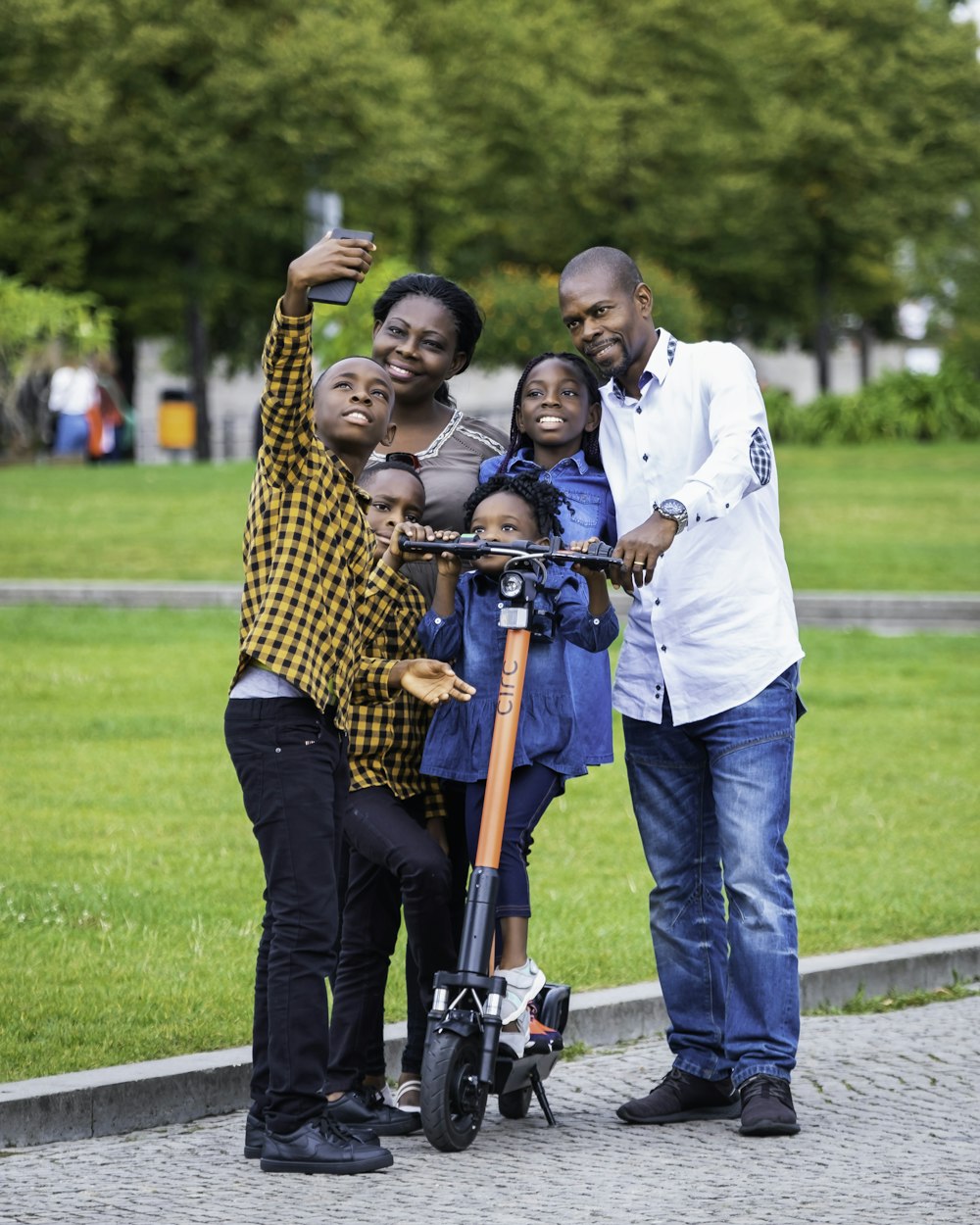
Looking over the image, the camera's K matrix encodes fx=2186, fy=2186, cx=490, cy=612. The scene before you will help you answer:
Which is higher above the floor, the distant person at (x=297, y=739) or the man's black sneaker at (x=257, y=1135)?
the distant person at (x=297, y=739)

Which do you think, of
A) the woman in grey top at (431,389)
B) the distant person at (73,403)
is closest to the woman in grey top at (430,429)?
the woman in grey top at (431,389)

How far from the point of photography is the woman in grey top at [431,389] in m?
5.51

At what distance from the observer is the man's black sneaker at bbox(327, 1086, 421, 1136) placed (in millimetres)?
5223

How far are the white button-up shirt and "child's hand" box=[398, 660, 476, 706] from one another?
580mm

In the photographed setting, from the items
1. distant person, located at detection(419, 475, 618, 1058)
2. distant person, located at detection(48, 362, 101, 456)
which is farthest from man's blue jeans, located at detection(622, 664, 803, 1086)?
distant person, located at detection(48, 362, 101, 456)

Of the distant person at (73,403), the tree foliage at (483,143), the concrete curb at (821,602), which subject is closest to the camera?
the concrete curb at (821,602)

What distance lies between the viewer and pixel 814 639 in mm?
16641

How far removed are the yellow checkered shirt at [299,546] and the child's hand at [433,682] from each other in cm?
15

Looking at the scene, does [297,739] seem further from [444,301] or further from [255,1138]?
[444,301]

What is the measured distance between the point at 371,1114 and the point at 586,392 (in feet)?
6.01

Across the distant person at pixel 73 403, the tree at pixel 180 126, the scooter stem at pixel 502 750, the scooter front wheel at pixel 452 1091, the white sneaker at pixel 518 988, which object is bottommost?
the scooter front wheel at pixel 452 1091

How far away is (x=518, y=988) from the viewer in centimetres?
506

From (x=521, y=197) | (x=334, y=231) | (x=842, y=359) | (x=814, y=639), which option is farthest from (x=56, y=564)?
(x=842, y=359)

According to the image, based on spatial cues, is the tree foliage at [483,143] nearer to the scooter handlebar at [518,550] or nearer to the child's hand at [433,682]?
the child's hand at [433,682]
